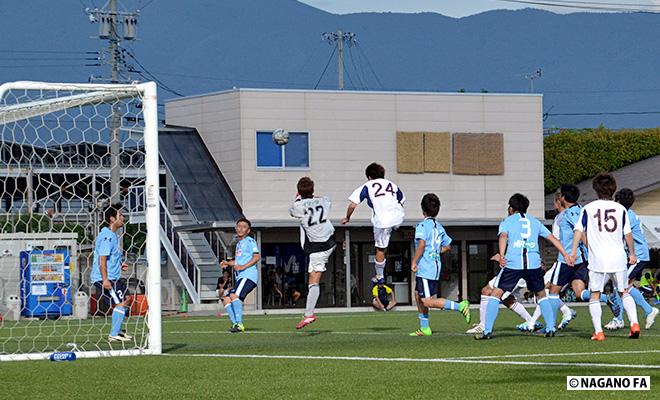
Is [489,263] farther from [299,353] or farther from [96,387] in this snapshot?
[96,387]

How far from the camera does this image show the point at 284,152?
1937 inches

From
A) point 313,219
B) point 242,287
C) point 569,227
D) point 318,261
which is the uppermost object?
point 313,219

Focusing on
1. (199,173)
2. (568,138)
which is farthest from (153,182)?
(568,138)

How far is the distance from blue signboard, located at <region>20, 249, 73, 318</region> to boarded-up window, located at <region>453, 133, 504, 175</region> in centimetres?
1682

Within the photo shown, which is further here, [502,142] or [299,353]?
[502,142]

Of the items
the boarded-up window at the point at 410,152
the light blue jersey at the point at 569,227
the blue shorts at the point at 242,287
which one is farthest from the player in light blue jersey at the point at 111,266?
the boarded-up window at the point at 410,152

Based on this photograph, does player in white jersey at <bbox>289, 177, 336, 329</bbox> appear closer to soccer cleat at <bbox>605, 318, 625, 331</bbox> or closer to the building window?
soccer cleat at <bbox>605, 318, 625, 331</bbox>

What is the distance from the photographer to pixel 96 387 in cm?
1072

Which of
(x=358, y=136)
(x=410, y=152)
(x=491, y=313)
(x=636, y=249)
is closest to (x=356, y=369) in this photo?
(x=491, y=313)

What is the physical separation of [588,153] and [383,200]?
148ft

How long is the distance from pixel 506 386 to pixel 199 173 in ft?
131

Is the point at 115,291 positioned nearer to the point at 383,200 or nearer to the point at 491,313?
the point at 383,200

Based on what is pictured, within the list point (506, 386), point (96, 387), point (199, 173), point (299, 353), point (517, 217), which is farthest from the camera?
point (199, 173)

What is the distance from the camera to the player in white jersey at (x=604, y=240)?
16.0 meters
